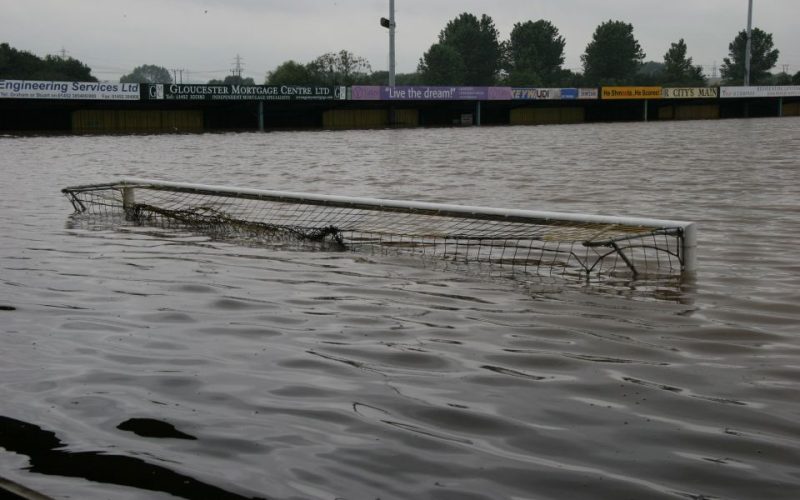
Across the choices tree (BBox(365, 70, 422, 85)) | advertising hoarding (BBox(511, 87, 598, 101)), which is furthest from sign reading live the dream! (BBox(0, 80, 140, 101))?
tree (BBox(365, 70, 422, 85))

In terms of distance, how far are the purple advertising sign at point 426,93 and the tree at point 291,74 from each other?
64334 millimetres

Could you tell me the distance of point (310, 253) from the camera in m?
9.33

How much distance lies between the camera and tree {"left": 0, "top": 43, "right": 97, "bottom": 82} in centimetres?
9438

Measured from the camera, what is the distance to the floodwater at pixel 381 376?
363cm

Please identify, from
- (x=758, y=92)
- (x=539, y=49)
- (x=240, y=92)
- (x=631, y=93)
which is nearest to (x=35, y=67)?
(x=240, y=92)

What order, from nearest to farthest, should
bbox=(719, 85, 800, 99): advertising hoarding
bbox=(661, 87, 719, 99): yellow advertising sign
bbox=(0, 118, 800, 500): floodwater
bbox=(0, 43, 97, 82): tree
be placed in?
bbox=(0, 118, 800, 500): floodwater < bbox=(661, 87, 719, 99): yellow advertising sign < bbox=(719, 85, 800, 99): advertising hoarding < bbox=(0, 43, 97, 82): tree

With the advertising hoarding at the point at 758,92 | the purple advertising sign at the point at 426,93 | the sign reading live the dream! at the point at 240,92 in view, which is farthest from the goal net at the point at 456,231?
the advertising hoarding at the point at 758,92

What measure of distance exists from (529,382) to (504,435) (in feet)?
2.63

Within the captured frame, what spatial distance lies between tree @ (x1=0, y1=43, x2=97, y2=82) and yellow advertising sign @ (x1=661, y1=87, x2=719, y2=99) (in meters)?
59.2

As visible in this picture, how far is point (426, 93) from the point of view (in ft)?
186

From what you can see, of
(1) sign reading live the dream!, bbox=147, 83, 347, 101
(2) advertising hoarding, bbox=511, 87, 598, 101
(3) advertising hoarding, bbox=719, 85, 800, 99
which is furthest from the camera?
(3) advertising hoarding, bbox=719, 85, 800, 99

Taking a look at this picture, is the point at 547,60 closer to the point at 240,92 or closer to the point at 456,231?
the point at 240,92

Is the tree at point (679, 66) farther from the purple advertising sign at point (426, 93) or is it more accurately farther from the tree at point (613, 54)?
the purple advertising sign at point (426, 93)

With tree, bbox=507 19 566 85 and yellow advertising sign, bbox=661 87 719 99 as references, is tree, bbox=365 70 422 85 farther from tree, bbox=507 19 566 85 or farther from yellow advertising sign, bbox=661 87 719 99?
yellow advertising sign, bbox=661 87 719 99
